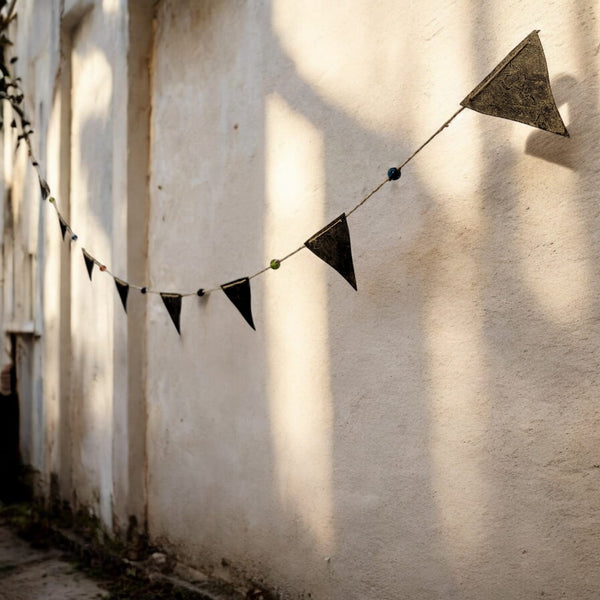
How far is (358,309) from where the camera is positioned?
3.11 metres

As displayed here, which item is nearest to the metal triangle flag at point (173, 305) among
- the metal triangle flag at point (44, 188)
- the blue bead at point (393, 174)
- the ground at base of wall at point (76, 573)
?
the ground at base of wall at point (76, 573)

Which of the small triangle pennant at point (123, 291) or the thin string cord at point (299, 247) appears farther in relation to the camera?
the small triangle pennant at point (123, 291)

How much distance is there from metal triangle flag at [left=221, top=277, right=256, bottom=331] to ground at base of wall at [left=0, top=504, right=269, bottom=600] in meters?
1.40

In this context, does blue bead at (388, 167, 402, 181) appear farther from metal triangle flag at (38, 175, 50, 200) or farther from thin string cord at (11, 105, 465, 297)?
metal triangle flag at (38, 175, 50, 200)

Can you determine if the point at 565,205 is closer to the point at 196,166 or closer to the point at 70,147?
the point at 196,166

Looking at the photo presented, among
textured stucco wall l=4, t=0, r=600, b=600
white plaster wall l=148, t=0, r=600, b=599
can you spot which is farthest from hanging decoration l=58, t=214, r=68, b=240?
white plaster wall l=148, t=0, r=600, b=599

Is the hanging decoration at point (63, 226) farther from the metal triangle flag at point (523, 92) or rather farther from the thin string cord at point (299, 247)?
the metal triangle flag at point (523, 92)

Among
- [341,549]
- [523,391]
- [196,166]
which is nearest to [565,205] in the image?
[523,391]

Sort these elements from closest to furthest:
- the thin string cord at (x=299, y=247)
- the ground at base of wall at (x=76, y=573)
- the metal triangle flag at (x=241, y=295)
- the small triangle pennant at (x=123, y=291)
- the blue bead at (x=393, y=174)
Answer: the thin string cord at (x=299, y=247), the blue bead at (x=393, y=174), the metal triangle flag at (x=241, y=295), the ground at base of wall at (x=76, y=573), the small triangle pennant at (x=123, y=291)

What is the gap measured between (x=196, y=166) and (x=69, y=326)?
90.7 inches

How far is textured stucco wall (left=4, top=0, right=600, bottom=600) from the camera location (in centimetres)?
236

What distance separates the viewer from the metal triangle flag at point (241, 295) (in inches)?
140

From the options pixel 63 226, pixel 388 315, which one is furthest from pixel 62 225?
pixel 388 315

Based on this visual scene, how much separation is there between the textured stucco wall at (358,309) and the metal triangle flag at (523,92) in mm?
142
